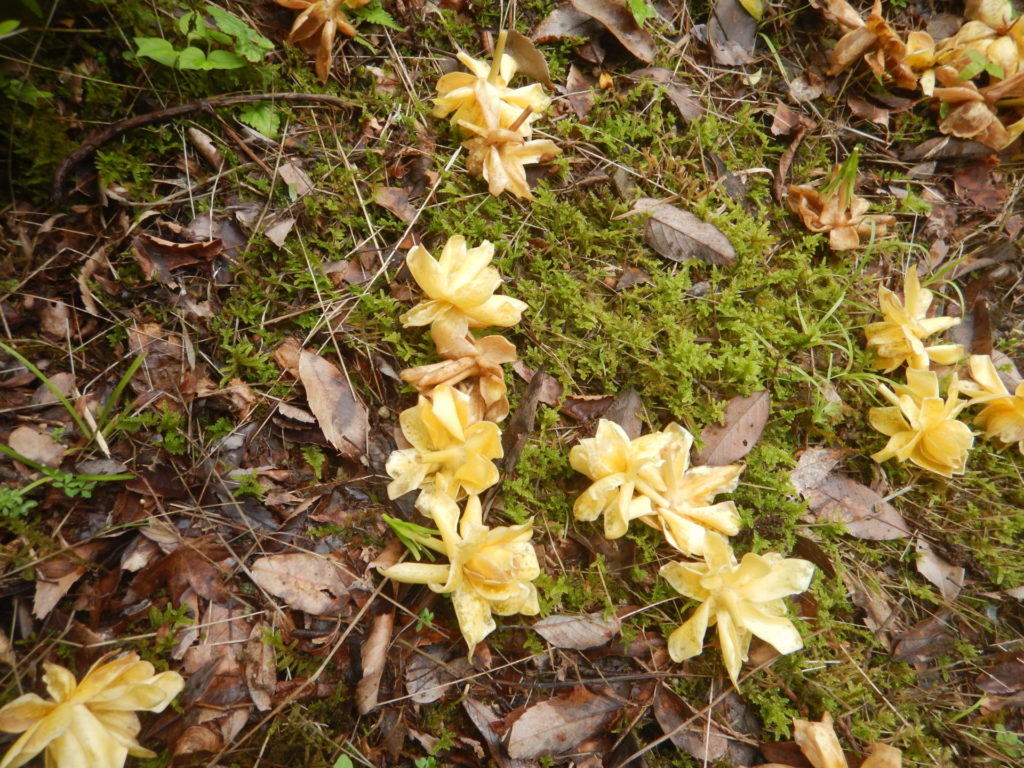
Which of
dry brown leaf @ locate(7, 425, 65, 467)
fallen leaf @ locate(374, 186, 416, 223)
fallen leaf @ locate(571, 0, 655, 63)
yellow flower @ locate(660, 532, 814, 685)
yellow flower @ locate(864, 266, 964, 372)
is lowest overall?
yellow flower @ locate(660, 532, 814, 685)

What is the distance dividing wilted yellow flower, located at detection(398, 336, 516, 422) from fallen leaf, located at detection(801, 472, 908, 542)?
138 centimetres

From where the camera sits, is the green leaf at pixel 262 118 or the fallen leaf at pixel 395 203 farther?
the fallen leaf at pixel 395 203

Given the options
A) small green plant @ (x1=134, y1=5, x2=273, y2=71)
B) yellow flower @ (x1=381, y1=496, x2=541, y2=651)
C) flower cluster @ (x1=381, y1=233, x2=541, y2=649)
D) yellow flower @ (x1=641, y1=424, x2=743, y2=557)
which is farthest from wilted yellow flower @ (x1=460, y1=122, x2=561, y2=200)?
yellow flower @ (x1=381, y1=496, x2=541, y2=651)

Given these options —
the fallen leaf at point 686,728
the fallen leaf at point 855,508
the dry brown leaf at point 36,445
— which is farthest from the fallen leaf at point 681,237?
the dry brown leaf at point 36,445

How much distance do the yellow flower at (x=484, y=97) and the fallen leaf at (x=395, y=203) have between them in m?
0.39

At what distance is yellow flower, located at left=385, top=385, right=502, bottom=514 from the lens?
1.94 meters

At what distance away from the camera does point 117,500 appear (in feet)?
6.24

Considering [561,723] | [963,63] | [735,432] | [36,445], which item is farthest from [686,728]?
[963,63]

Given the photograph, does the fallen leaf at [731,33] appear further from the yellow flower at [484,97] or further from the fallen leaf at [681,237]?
the yellow flower at [484,97]

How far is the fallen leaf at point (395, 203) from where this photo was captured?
2.35m

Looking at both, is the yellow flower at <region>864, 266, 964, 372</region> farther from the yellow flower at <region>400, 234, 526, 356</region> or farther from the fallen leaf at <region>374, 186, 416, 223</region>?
the fallen leaf at <region>374, 186, 416, 223</region>

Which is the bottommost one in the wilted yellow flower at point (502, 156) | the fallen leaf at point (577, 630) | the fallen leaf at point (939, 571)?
the fallen leaf at point (939, 571)

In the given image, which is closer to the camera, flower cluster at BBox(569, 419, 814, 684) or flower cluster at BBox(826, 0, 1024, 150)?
flower cluster at BBox(569, 419, 814, 684)

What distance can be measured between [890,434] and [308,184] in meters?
2.68
